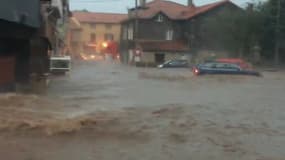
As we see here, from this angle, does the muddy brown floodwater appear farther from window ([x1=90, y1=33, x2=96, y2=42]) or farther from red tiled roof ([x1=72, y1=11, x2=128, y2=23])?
red tiled roof ([x1=72, y1=11, x2=128, y2=23])

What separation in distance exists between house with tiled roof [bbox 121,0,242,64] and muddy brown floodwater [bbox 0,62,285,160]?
168ft

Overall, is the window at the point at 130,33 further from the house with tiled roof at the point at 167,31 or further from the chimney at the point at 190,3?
the chimney at the point at 190,3

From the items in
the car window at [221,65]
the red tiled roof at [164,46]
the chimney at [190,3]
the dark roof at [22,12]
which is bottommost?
the car window at [221,65]

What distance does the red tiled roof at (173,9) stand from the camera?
78.9 m

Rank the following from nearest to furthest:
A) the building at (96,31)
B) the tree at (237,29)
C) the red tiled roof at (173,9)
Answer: the tree at (237,29)
the red tiled roof at (173,9)
the building at (96,31)

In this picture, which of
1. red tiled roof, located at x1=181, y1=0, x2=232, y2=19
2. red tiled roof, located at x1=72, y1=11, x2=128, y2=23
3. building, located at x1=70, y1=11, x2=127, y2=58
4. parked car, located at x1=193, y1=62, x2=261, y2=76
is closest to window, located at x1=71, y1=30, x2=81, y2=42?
building, located at x1=70, y1=11, x2=127, y2=58

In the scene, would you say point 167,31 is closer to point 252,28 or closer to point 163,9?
point 163,9

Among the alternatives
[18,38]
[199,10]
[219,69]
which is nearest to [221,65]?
[219,69]

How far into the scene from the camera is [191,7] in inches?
3310

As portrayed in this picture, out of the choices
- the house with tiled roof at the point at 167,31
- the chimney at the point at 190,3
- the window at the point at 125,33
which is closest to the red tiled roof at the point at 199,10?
the house with tiled roof at the point at 167,31

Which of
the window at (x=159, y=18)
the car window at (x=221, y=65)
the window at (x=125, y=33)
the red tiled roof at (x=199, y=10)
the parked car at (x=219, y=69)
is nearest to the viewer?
the parked car at (x=219, y=69)

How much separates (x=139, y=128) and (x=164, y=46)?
207 ft

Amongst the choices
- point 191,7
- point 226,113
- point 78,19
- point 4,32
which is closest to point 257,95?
point 226,113

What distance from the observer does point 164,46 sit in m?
77.9
